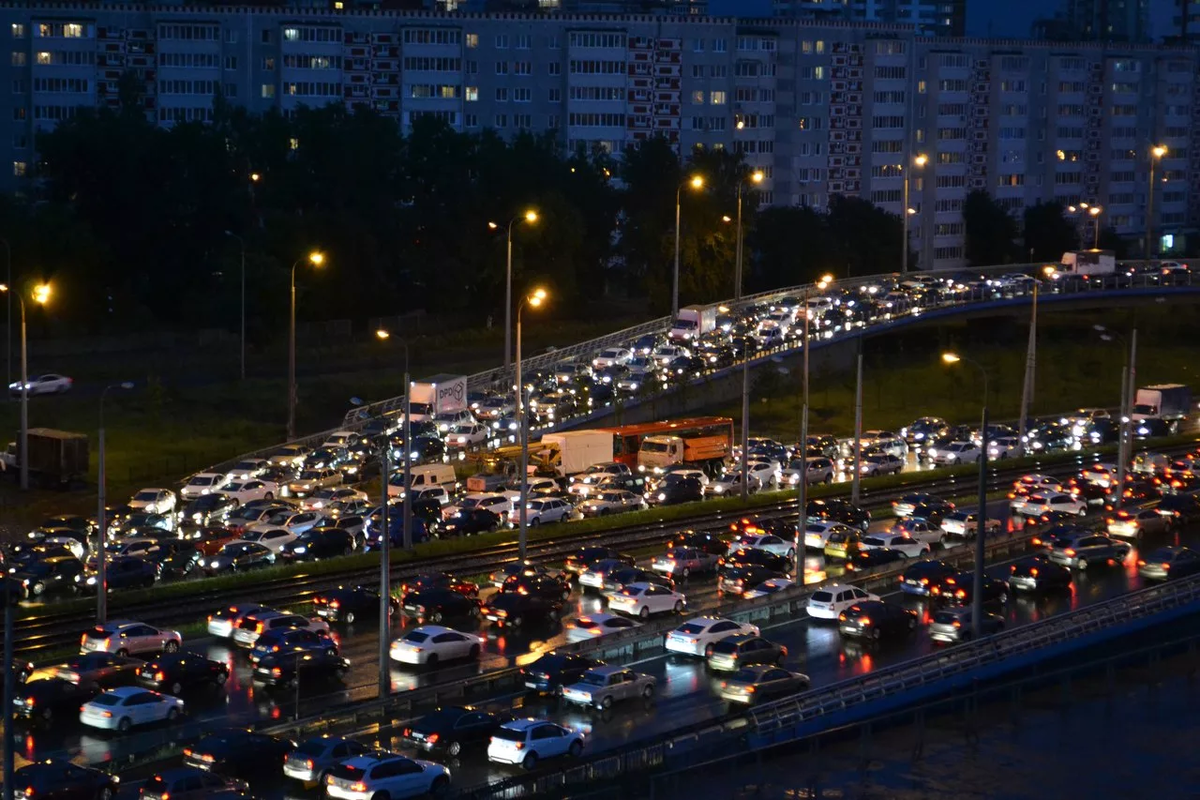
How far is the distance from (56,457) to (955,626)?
82.7 ft

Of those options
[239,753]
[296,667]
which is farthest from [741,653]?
[239,753]

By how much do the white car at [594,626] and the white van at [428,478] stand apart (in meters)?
14.5

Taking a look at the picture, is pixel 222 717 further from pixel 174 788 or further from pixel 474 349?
pixel 474 349

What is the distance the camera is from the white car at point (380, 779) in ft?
80.5

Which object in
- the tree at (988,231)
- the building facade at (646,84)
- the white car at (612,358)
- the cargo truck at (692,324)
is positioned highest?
the building facade at (646,84)

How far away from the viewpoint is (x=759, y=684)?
30422 mm

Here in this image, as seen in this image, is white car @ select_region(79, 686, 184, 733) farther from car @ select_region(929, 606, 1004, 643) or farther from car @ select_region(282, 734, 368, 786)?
car @ select_region(929, 606, 1004, 643)

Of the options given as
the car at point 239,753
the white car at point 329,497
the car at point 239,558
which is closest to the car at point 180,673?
the car at point 239,753

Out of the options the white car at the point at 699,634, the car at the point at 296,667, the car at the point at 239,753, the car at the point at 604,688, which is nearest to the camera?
the car at the point at 239,753

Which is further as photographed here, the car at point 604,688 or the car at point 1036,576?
the car at point 1036,576

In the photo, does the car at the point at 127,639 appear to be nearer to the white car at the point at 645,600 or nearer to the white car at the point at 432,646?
the white car at the point at 432,646

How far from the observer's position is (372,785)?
80.3ft

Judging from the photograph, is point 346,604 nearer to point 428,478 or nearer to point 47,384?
point 428,478

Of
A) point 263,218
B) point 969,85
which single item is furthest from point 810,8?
point 263,218
